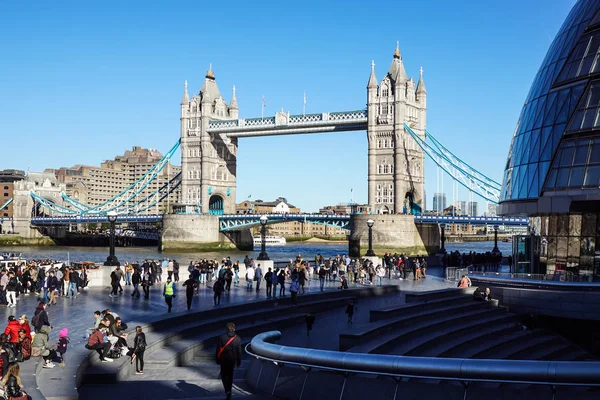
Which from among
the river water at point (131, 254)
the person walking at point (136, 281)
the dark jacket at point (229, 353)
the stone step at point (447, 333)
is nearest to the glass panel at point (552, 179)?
the stone step at point (447, 333)

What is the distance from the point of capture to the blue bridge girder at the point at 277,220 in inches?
3735

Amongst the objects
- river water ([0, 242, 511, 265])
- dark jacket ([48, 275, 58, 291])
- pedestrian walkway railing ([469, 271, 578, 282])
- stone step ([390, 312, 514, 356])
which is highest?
pedestrian walkway railing ([469, 271, 578, 282])

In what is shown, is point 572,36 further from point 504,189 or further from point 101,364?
point 101,364

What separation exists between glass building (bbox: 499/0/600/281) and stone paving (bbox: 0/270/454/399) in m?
5.40

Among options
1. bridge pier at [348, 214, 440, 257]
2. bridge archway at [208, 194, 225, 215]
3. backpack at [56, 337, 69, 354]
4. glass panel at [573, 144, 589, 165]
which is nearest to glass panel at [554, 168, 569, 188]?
glass panel at [573, 144, 589, 165]

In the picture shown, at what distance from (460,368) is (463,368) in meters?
0.04

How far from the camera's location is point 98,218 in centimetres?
10438

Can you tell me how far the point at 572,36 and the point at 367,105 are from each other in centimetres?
6848

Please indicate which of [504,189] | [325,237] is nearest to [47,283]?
[504,189]

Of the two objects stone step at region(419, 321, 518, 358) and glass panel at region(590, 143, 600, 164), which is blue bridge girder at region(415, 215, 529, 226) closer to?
glass panel at region(590, 143, 600, 164)

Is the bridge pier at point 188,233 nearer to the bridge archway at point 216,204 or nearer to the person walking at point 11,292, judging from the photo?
the bridge archway at point 216,204

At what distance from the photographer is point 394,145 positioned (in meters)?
95.9

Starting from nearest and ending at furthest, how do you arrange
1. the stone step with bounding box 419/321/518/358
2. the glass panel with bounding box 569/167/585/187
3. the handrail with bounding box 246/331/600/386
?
1. the handrail with bounding box 246/331/600/386
2. the stone step with bounding box 419/321/518/358
3. the glass panel with bounding box 569/167/585/187

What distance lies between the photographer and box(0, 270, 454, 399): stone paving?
12.2 m
